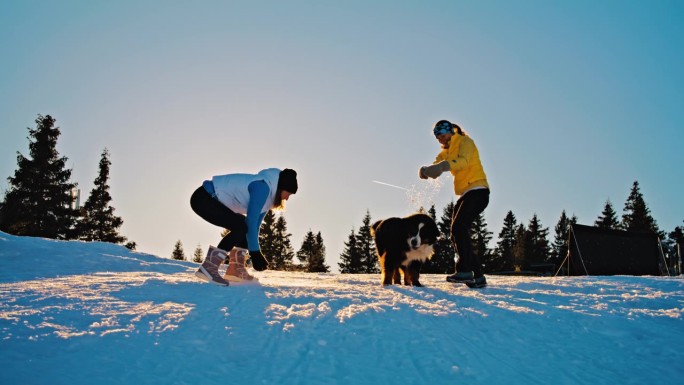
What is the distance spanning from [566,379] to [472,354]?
574mm

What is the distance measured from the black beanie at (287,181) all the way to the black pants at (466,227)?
7.37 ft

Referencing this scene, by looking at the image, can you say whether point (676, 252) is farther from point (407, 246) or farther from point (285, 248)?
point (285, 248)

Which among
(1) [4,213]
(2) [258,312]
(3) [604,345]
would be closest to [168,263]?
(2) [258,312]

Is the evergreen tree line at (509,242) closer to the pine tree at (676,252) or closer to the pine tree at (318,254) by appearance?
the pine tree at (318,254)

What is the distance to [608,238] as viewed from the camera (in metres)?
13.2

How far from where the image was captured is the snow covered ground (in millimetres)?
3006

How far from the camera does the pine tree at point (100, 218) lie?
1698 inches

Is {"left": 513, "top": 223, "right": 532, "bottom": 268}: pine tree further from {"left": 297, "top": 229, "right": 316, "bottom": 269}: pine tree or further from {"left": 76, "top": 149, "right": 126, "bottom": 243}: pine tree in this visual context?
{"left": 76, "top": 149, "right": 126, "bottom": 243}: pine tree

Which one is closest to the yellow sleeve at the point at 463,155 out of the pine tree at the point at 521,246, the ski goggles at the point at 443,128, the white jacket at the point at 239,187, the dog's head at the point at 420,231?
the ski goggles at the point at 443,128

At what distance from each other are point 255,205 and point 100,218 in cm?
4315

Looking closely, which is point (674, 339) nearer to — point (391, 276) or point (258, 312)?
point (258, 312)

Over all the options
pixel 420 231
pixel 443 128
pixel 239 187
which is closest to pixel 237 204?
pixel 239 187

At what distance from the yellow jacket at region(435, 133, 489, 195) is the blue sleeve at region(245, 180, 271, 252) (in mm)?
2458

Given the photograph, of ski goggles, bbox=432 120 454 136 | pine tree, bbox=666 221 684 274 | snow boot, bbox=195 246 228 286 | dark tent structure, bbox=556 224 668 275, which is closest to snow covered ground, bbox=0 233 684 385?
snow boot, bbox=195 246 228 286
